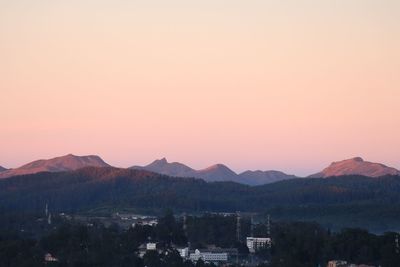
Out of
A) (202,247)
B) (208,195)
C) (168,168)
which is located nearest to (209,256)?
(202,247)

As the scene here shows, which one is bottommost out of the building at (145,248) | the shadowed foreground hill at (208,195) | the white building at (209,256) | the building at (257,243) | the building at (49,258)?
the building at (49,258)

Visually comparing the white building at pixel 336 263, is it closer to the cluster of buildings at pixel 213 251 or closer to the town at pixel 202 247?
the town at pixel 202 247

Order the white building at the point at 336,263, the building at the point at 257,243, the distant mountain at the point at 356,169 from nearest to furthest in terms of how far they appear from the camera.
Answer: the white building at the point at 336,263, the building at the point at 257,243, the distant mountain at the point at 356,169

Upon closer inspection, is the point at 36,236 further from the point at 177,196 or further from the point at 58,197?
the point at 58,197

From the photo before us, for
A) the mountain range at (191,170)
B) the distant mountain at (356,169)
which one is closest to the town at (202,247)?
the mountain range at (191,170)

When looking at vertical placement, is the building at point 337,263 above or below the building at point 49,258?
below

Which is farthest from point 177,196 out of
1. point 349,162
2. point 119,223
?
point 349,162

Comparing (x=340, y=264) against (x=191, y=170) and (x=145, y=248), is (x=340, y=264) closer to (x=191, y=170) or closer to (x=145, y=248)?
(x=145, y=248)

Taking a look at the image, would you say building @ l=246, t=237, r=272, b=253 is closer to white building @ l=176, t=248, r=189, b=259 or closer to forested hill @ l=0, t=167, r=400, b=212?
white building @ l=176, t=248, r=189, b=259
